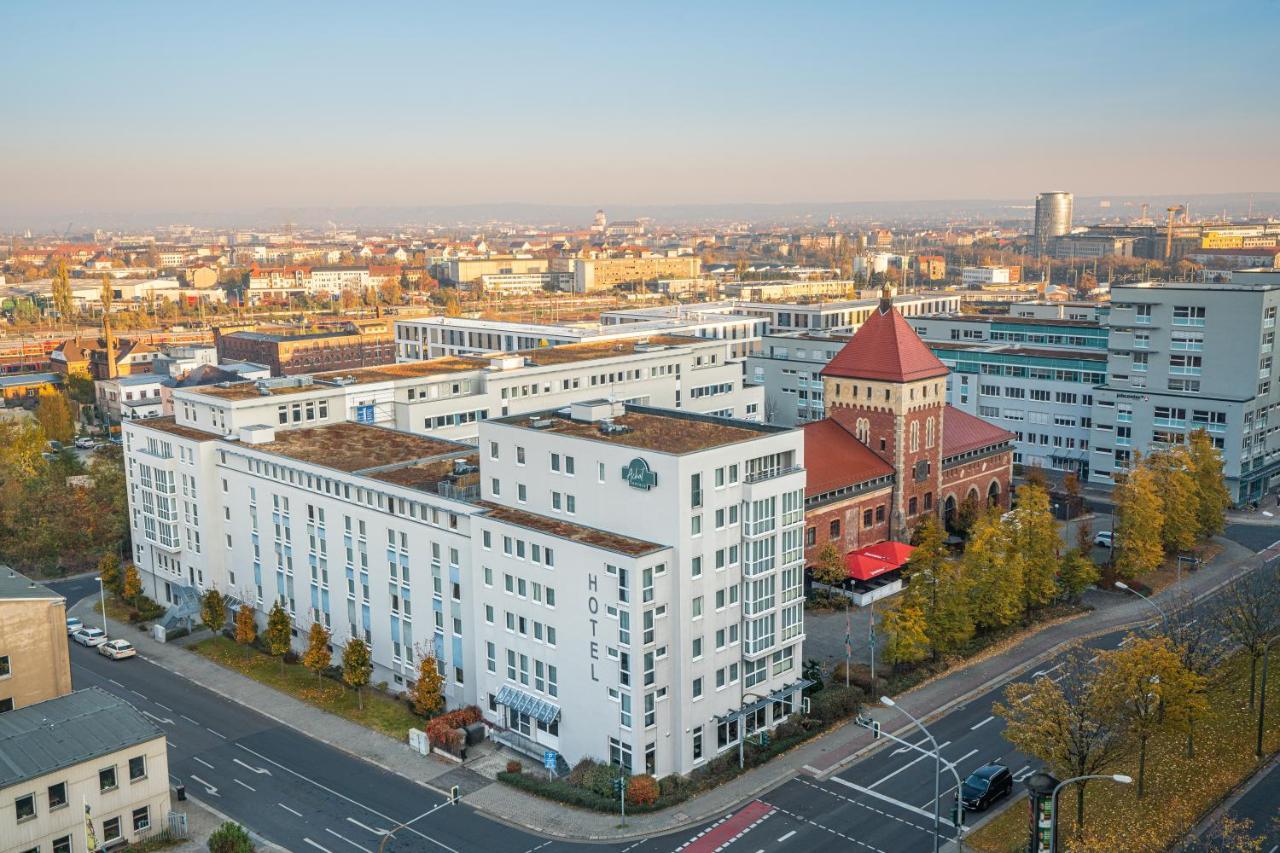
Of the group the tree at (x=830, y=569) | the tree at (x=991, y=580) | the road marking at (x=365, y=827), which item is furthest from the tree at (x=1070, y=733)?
the tree at (x=830, y=569)

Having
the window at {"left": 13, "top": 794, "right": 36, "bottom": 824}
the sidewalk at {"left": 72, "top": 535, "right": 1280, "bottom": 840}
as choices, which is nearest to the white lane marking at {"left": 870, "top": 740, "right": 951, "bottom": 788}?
the sidewalk at {"left": 72, "top": 535, "right": 1280, "bottom": 840}

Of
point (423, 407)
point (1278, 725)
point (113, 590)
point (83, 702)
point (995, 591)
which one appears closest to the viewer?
point (83, 702)

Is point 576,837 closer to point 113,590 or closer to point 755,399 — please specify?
point 113,590

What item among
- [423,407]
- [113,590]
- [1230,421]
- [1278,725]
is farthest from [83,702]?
[1230,421]

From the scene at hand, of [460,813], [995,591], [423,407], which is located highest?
[423,407]

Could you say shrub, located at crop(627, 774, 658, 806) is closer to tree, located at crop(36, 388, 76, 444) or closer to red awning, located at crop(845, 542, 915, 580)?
red awning, located at crop(845, 542, 915, 580)

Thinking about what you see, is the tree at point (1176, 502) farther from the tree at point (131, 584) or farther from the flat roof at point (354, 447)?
the tree at point (131, 584)

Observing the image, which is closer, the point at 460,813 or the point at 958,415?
the point at 460,813

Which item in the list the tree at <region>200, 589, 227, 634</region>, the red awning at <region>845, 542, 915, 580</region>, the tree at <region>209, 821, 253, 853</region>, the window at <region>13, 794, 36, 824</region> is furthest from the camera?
the red awning at <region>845, 542, 915, 580</region>
